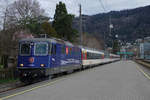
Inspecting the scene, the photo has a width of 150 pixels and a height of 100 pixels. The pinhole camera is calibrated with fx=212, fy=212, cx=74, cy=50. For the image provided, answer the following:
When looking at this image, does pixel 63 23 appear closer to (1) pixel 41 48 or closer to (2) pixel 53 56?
(2) pixel 53 56

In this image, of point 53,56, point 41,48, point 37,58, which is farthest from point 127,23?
point 37,58

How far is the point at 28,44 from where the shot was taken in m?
14.7

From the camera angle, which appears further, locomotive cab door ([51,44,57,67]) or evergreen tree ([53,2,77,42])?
evergreen tree ([53,2,77,42])

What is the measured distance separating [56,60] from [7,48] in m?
5.36

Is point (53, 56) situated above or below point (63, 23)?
below

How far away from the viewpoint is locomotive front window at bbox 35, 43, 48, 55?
14.5m

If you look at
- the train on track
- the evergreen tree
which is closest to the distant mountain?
the evergreen tree

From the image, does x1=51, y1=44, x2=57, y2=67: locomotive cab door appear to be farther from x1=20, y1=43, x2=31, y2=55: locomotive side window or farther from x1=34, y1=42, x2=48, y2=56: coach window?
x1=20, y1=43, x2=31, y2=55: locomotive side window

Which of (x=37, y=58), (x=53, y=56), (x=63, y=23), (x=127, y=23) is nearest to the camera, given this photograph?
(x=37, y=58)

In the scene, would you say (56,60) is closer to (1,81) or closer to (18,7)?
(1,81)

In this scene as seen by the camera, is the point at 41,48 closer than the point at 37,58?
No

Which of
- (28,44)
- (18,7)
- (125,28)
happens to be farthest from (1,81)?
(125,28)

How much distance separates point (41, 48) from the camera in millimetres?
14609

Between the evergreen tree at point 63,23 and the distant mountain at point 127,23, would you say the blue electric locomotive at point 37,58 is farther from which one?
the distant mountain at point 127,23
